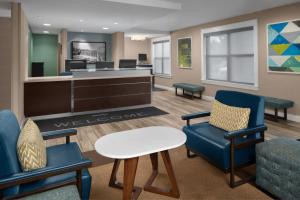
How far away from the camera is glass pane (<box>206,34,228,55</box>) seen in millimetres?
6652

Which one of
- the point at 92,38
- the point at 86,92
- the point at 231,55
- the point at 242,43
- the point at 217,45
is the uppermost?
the point at 92,38

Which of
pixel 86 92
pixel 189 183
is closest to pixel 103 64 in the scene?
pixel 86 92

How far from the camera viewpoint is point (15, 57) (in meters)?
4.23

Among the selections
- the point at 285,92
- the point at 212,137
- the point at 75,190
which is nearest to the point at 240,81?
the point at 285,92

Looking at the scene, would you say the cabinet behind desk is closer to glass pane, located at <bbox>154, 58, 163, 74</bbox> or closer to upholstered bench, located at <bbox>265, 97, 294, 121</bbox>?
upholstered bench, located at <bbox>265, 97, 294, 121</bbox>

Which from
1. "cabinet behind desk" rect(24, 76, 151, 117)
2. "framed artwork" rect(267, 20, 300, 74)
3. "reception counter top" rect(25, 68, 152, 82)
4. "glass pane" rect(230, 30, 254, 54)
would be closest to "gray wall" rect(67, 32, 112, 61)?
"reception counter top" rect(25, 68, 152, 82)

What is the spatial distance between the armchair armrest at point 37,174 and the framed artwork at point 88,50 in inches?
317

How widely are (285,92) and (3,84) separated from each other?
5980mm

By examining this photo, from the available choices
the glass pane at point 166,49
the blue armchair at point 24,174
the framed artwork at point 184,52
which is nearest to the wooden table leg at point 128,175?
the blue armchair at point 24,174

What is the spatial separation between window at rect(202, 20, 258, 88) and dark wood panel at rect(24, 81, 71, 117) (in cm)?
446

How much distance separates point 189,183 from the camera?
2373mm

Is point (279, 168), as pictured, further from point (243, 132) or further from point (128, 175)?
point (128, 175)

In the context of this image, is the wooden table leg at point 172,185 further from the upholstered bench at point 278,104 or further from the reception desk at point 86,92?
the reception desk at point 86,92

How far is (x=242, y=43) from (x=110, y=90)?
12.7 feet
